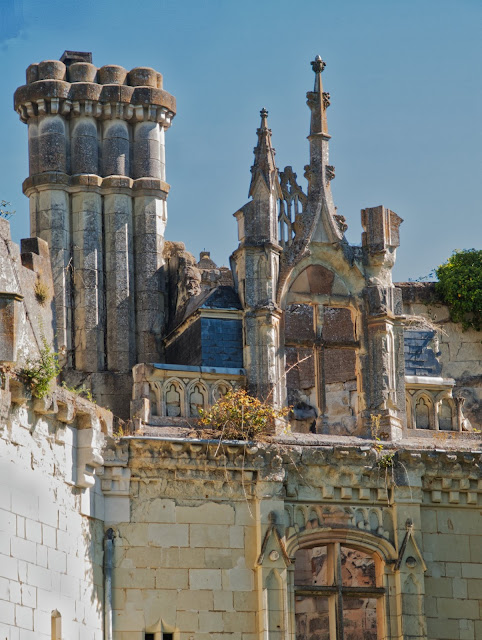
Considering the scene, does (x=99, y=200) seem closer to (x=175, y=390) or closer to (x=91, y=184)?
(x=91, y=184)

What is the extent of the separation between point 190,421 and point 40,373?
4086 mm

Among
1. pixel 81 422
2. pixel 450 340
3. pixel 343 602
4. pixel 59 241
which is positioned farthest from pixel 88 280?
pixel 343 602

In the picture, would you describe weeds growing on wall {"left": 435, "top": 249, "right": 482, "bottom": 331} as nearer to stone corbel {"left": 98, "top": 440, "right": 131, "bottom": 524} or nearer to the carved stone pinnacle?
the carved stone pinnacle

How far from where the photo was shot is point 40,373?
24203 millimetres

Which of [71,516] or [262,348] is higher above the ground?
[262,348]

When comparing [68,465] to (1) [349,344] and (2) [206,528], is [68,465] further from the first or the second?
(1) [349,344]

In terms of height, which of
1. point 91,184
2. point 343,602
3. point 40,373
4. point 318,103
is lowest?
point 343,602

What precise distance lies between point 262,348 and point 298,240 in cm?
183

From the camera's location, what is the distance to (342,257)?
96.9ft

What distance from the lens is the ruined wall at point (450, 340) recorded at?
33.7 m

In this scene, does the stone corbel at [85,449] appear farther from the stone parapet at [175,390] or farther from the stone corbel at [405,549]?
the stone corbel at [405,549]

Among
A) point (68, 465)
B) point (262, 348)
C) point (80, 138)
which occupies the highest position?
point (80, 138)

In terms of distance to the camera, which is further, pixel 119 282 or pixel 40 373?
pixel 119 282

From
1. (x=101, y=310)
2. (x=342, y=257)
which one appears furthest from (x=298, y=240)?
(x=101, y=310)
